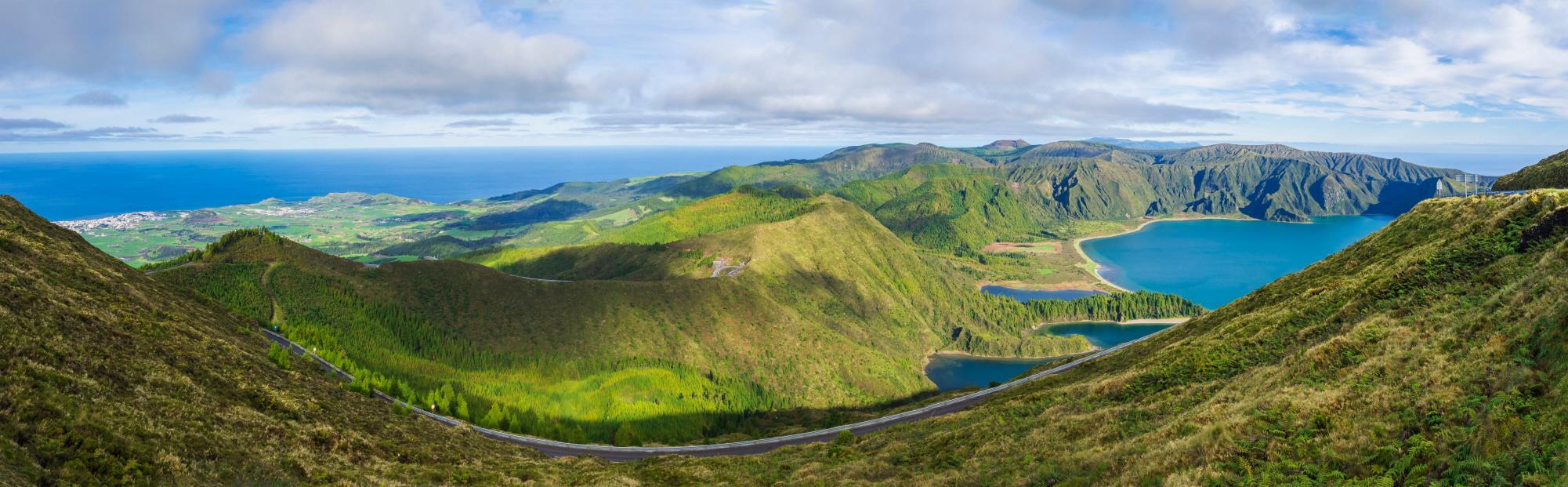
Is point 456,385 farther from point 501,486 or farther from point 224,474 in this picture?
point 224,474

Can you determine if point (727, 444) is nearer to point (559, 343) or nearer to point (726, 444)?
point (726, 444)

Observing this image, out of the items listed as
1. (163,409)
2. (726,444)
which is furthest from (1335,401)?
(726,444)

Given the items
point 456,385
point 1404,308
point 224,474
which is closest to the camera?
point 224,474

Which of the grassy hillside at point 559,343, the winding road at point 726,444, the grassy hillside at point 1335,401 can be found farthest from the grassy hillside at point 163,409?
the grassy hillside at point 559,343

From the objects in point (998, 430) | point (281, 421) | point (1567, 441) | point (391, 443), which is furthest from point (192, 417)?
point (1567, 441)

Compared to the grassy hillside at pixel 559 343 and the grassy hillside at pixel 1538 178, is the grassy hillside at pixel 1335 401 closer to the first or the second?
the grassy hillside at pixel 1538 178

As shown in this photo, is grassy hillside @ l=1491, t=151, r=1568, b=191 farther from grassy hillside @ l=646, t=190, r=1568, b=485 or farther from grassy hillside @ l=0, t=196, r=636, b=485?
grassy hillside @ l=0, t=196, r=636, b=485
